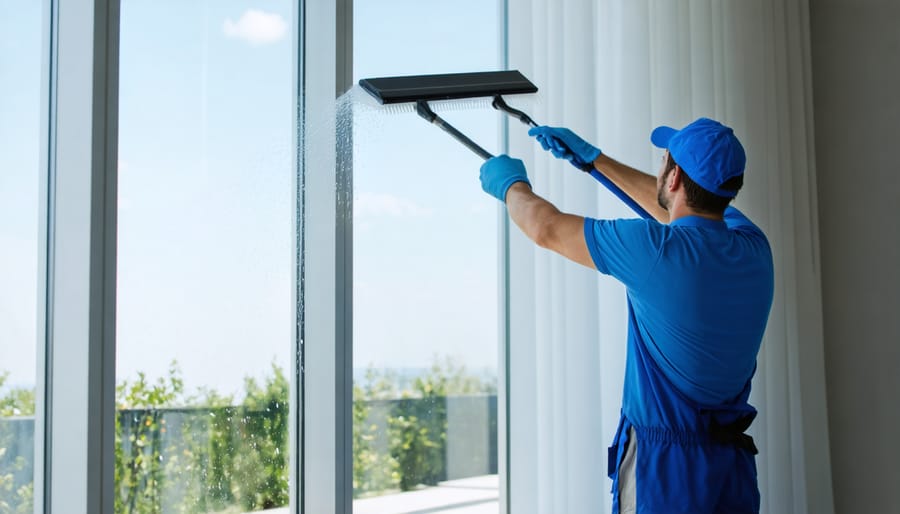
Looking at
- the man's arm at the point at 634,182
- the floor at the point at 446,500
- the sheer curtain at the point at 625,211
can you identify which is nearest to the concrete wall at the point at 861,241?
the sheer curtain at the point at 625,211

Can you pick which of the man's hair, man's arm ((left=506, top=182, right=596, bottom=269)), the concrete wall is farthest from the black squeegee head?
the concrete wall

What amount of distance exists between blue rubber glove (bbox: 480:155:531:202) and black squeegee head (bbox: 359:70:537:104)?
0.50ft

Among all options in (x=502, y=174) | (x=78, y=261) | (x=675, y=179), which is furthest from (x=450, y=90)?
(x=78, y=261)

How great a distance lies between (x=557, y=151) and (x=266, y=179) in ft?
2.12

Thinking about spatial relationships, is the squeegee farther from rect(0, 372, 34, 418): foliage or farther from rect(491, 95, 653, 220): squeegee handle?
rect(0, 372, 34, 418): foliage

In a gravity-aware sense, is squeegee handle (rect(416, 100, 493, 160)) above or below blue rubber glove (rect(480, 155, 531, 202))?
above

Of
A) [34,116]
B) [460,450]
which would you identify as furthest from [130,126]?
[460,450]

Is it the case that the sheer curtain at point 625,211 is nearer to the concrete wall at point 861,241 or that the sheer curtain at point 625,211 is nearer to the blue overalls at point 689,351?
the concrete wall at point 861,241

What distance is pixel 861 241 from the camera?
102 inches

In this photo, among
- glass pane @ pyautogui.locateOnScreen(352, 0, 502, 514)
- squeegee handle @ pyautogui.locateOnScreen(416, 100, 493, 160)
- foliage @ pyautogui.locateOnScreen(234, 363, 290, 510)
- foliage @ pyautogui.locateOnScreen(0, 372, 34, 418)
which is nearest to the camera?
foliage @ pyautogui.locateOnScreen(0, 372, 34, 418)

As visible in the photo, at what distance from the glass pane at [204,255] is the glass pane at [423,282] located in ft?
0.66

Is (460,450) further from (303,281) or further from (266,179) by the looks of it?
(266,179)

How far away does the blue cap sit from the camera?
5.46ft

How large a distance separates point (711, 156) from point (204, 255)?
1039 millimetres
